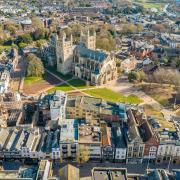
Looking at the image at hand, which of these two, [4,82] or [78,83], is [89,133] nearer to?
[78,83]

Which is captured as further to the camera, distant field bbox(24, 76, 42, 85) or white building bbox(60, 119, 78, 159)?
distant field bbox(24, 76, 42, 85)

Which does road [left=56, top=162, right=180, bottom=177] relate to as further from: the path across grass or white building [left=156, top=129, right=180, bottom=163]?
the path across grass

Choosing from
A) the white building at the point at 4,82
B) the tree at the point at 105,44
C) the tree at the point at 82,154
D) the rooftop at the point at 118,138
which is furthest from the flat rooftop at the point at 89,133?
the tree at the point at 105,44

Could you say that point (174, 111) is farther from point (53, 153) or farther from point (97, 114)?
point (53, 153)

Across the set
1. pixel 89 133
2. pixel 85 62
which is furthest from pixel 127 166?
pixel 85 62

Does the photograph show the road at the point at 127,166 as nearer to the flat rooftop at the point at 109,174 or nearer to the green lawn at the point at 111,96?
the flat rooftop at the point at 109,174

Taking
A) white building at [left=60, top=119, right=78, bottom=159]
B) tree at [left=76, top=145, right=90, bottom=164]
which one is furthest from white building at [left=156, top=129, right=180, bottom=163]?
white building at [left=60, top=119, right=78, bottom=159]

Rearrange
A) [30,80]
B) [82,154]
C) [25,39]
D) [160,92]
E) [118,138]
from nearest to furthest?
[82,154], [118,138], [160,92], [30,80], [25,39]
